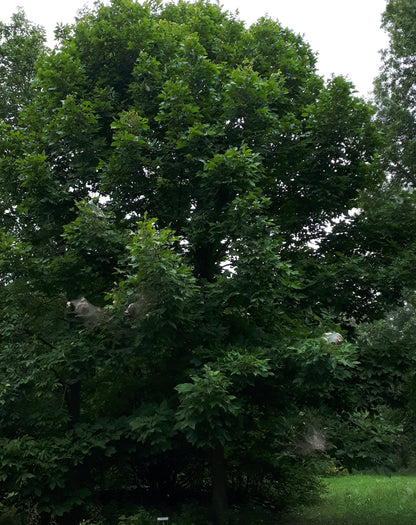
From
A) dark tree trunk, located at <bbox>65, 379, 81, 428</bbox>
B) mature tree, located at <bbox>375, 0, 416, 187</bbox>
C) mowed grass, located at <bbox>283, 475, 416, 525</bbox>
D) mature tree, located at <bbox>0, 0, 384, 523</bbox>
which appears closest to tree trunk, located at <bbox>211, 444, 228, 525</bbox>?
mature tree, located at <bbox>0, 0, 384, 523</bbox>

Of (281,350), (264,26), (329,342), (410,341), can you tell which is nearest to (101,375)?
(281,350)

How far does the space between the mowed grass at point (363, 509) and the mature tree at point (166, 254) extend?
191cm

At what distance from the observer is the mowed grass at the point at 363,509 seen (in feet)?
36.1

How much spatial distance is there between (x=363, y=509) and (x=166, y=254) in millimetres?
9118

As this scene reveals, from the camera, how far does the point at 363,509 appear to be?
40.0ft

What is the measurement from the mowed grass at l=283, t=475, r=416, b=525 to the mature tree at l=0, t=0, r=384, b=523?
191 cm

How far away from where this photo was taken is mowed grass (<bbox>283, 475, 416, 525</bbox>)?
1099 cm

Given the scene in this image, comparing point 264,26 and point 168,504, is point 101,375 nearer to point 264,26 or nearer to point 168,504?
point 168,504

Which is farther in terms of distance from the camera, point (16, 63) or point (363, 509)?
point (16, 63)

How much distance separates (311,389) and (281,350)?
0.85 m

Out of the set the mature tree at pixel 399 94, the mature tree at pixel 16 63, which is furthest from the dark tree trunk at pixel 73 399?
the mature tree at pixel 399 94

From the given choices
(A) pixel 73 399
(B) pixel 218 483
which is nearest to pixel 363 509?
(B) pixel 218 483

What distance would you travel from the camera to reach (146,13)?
34.7 feet

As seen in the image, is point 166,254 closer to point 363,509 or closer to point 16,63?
point 363,509
